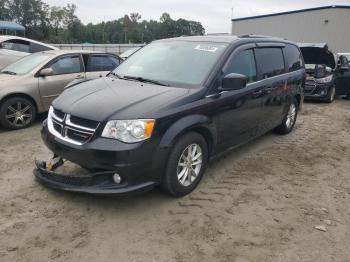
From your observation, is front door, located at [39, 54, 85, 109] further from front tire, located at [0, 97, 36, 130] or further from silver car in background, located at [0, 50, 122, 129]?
front tire, located at [0, 97, 36, 130]

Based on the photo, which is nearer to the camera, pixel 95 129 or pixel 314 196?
pixel 95 129

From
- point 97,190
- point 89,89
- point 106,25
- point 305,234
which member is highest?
point 106,25

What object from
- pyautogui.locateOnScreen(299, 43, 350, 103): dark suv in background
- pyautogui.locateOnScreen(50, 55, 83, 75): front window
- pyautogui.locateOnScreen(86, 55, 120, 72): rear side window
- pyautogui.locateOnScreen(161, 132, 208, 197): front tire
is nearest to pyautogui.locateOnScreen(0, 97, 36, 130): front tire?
pyautogui.locateOnScreen(50, 55, 83, 75): front window

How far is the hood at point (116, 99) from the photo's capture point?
11.8 feet

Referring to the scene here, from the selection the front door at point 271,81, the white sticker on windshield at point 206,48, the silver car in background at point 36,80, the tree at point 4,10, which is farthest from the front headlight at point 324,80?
the tree at point 4,10

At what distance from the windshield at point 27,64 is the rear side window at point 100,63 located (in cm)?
91

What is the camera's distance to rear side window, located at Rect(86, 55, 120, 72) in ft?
26.1

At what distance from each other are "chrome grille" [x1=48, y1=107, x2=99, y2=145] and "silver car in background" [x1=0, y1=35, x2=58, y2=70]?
24.3 feet

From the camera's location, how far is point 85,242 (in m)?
3.24

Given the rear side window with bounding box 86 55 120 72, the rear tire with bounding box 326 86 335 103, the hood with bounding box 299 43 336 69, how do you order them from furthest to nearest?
the hood with bounding box 299 43 336 69 < the rear tire with bounding box 326 86 335 103 < the rear side window with bounding box 86 55 120 72

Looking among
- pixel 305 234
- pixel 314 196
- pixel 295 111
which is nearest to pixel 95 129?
pixel 305 234

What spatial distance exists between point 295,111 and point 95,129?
4.80m

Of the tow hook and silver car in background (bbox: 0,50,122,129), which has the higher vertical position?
silver car in background (bbox: 0,50,122,129)

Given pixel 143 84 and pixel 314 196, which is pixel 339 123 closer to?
pixel 314 196
